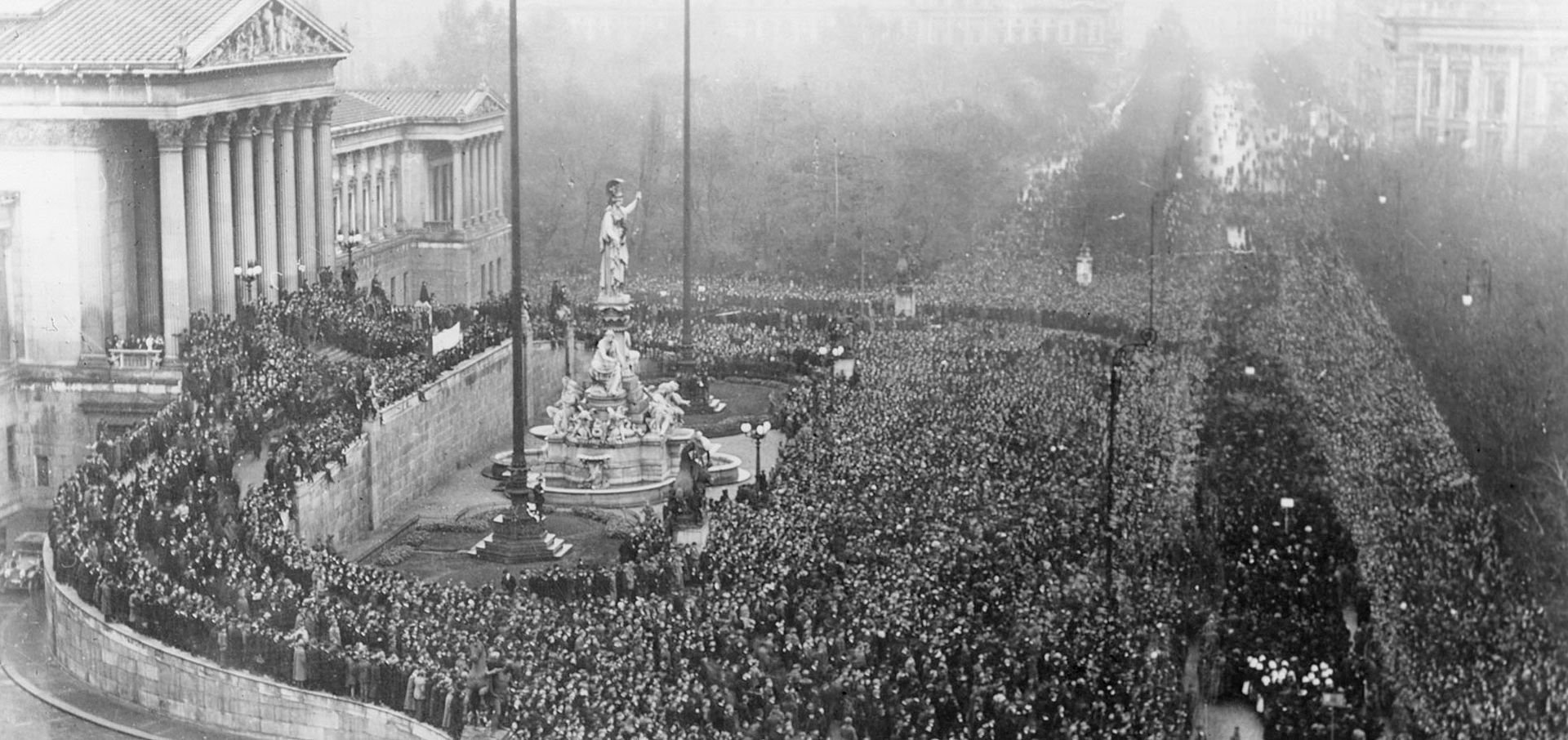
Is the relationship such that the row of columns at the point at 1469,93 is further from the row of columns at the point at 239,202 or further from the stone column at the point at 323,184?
the row of columns at the point at 239,202

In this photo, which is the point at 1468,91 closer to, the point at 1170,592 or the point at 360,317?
the point at 360,317

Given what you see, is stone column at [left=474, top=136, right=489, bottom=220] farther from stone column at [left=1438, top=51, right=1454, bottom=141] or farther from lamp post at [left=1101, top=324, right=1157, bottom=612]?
stone column at [left=1438, top=51, right=1454, bottom=141]

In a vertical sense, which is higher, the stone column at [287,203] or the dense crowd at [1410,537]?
the stone column at [287,203]

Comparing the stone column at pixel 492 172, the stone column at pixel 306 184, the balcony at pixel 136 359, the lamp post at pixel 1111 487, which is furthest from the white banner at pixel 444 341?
the stone column at pixel 492 172

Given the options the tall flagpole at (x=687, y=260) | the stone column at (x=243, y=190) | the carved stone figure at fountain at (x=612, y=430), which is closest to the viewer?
the carved stone figure at fountain at (x=612, y=430)

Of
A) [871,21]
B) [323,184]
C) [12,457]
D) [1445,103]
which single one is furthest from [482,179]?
[12,457]

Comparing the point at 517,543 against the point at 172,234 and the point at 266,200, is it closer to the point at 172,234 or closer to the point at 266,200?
the point at 172,234
